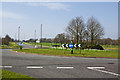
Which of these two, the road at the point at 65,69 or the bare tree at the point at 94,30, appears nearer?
the road at the point at 65,69

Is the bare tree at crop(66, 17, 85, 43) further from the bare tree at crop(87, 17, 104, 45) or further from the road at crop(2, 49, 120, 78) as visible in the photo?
the road at crop(2, 49, 120, 78)

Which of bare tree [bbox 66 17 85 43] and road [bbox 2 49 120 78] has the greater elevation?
bare tree [bbox 66 17 85 43]

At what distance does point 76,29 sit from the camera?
41.5 m

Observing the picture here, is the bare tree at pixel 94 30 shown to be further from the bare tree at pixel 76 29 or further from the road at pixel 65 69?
the road at pixel 65 69

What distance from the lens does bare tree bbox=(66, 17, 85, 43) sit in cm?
4112

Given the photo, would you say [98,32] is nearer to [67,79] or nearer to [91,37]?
[91,37]

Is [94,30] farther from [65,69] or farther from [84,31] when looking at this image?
[65,69]

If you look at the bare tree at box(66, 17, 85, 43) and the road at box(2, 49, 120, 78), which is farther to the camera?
the bare tree at box(66, 17, 85, 43)

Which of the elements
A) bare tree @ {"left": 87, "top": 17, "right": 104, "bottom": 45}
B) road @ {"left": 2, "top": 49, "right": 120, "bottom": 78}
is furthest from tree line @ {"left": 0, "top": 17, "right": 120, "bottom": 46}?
road @ {"left": 2, "top": 49, "right": 120, "bottom": 78}

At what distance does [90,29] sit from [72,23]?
17.6 feet

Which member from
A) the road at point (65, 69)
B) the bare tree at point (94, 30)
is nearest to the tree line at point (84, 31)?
the bare tree at point (94, 30)

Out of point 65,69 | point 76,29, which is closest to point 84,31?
point 76,29

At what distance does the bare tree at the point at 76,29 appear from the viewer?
41125mm

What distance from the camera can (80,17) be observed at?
43.3 m
